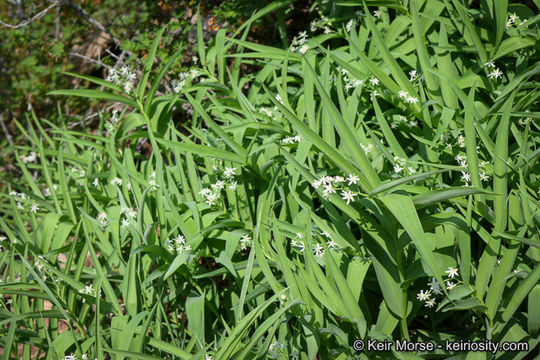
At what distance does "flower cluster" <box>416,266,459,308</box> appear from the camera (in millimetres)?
1208

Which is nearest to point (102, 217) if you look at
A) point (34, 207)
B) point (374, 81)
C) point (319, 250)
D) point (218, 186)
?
point (34, 207)

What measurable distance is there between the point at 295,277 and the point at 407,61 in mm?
993

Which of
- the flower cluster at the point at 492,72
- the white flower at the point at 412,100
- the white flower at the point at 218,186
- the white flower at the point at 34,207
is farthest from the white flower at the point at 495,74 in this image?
the white flower at the point at 34,207

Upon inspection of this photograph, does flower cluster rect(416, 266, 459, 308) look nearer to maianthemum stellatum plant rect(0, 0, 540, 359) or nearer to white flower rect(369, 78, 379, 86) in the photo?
maianthemum stellatum plant rect(0, 0, 540, 359)

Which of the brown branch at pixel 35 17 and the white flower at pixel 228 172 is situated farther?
the brown branch at pixel 35 17

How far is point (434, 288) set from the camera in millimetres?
→ 1214

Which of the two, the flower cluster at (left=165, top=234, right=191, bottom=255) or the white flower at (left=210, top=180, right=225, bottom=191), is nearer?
the flower cluster at (left=165, top=234, right=191, bottom=255)

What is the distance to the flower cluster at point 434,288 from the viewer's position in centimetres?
121

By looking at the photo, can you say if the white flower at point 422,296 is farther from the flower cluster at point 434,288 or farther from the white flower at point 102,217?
the white flower at point 102,217

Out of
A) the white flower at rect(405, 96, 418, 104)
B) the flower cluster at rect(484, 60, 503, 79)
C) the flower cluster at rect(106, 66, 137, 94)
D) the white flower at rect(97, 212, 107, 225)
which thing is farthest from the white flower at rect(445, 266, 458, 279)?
the flower cluster at rect(106, 66, 137, 94)

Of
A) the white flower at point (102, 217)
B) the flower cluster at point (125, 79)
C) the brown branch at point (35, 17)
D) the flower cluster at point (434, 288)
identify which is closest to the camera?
the flower cluster at point (434, 288)

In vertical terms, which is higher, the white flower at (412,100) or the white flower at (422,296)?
the white flower at (412,100)

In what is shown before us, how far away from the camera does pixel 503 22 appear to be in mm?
1564

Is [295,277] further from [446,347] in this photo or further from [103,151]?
[103,151]
